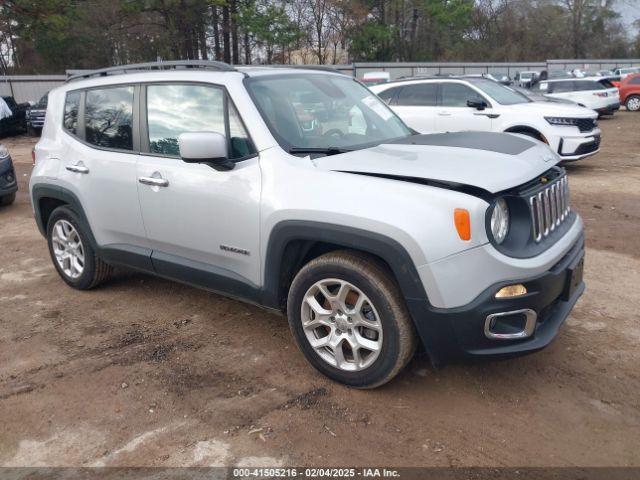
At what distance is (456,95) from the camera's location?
35.3ft

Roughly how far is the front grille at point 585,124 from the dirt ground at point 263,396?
6.26 metres

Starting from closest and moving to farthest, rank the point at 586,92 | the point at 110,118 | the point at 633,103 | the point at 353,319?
the point at 353,319 → the point at 110,118 → the point at 586,92 → the point at 633,103

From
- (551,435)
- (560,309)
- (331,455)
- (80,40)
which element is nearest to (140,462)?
(331,455)

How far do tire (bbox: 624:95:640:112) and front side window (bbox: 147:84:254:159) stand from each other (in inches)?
1009

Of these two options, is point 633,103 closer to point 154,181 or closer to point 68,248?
point 68,248

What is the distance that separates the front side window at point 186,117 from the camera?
11.8 feet

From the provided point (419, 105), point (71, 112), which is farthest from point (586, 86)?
point (71, 112)

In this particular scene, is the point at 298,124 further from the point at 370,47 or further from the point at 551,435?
the point at 370,47

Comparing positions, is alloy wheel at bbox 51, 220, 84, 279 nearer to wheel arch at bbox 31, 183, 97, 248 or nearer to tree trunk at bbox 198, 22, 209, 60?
wheel arch at bbox 31, 183, 97, 248

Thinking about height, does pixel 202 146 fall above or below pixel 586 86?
below

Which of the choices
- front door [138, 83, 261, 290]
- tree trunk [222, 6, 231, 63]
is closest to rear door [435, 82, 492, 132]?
front door [138, 83, 261, 290]

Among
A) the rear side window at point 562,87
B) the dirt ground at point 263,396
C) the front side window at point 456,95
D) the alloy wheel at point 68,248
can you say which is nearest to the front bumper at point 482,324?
the dirt ground at point 263,396

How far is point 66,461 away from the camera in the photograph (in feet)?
9.24

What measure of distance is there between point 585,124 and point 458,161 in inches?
335
